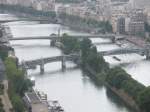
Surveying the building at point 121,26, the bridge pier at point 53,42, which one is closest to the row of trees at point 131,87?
the bridge pier at point 53,42

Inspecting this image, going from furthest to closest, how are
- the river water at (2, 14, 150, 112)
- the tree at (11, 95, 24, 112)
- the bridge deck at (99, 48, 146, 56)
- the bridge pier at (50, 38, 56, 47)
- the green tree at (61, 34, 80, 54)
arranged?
1. the bridge pier at (50, 38, 56, 47)
2. the green tree at (61, 34, 80, 54)
3. the bridge deck at (99, 48, 146, 56)
4. the river water at (2, 14, 150, 112)
5. the tree at (11, 95, 24, 112)

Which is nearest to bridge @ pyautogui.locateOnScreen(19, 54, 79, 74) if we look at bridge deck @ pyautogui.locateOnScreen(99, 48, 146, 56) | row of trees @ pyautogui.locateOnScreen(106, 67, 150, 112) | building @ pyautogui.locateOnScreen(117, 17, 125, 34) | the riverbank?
the riverbank

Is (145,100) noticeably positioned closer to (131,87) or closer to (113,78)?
(131,87)

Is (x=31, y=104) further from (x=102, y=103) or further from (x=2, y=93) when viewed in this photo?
(x=102, y=103)

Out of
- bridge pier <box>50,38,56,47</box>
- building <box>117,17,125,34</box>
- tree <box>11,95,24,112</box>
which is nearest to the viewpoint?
tree <box>11,95,24,112</box>

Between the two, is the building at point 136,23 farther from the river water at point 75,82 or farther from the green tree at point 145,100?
the green tree at point 145,100

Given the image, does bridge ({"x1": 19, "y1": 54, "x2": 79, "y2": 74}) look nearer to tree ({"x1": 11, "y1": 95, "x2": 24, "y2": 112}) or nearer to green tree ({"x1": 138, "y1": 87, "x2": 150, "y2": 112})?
tree ({"x1": 11, "y1": 95, "x2": 24, "y2": 112})

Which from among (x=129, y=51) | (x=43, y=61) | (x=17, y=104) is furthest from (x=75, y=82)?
(x=129, y=51)

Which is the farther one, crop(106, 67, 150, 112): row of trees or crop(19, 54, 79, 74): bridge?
crop(19, 54, 79, 74): bridge
